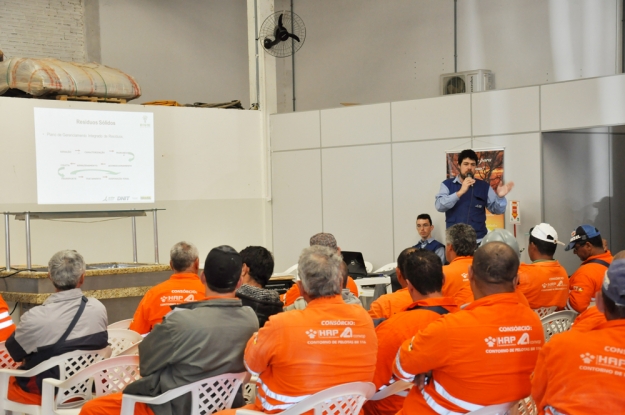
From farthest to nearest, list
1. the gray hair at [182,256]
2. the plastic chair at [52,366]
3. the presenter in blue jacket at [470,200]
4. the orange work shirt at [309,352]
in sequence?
the presenter in blue jacket at [470,200] < the gray hair at [182,256] < the plastic chair at [52,366] < the orange work shirt at [309,352]

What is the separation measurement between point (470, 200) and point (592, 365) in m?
4.81

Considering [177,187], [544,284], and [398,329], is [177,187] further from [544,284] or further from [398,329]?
[398,329]

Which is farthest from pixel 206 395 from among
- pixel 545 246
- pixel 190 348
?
pixel 545 246

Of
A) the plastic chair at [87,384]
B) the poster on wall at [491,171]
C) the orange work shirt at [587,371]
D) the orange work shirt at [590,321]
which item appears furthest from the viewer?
the poster on wall at [491,171]

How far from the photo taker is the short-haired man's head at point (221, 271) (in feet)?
10.4

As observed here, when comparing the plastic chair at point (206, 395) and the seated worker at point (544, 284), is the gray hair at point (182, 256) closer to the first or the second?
the plastic chair at point (206, 395)

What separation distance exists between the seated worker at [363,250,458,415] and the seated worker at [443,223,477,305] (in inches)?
33.0

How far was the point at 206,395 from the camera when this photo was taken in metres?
3.04

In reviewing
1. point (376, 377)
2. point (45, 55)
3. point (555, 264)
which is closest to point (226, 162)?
point (45, 55)

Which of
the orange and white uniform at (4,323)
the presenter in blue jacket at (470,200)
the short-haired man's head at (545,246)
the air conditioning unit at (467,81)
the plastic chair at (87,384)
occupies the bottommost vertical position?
the plastic chair at (87,384)

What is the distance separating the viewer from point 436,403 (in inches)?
107

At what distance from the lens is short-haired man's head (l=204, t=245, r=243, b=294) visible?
10.4 feet

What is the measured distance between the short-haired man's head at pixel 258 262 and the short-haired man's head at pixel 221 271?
2.89 feet

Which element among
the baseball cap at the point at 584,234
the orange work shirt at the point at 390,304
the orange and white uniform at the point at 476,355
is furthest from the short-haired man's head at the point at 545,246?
the orange and white uniform at the point at 476,355
